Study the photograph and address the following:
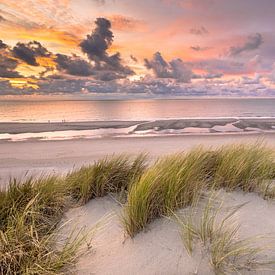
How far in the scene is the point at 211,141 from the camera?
16391mm

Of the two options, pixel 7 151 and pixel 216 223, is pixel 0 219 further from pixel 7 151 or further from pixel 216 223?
pixel 7 151

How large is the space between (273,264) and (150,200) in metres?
1.38

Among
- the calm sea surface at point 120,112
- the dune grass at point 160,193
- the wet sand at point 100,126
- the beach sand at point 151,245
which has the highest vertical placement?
the dune grass at point 160,193

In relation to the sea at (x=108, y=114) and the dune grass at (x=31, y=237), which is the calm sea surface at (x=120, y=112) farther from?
the dune grass at (x=31, y=237)

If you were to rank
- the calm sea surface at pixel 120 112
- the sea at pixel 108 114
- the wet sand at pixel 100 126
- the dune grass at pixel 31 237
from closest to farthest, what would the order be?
the dune grass at pixel 31 237 < the sea at pixel 108 114 < the wet sand at pixel 100 126 < the calm sea surface at pixel 120 112

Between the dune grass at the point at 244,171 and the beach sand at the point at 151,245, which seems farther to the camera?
the dune grass at the point at 244,171

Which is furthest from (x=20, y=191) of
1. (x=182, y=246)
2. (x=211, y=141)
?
(x=211, y=141)

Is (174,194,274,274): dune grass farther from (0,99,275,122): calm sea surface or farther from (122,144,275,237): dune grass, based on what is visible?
(0,99,275,122): calm sea surface

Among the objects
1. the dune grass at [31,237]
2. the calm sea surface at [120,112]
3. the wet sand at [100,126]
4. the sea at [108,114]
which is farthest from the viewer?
the calm sea surface at [120,112]

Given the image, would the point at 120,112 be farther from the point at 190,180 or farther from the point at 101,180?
the point at 190,180

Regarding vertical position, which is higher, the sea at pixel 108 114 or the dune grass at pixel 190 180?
the dune grass at pixel 190 180

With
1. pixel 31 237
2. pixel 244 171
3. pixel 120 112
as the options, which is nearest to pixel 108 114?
pixel 120 112

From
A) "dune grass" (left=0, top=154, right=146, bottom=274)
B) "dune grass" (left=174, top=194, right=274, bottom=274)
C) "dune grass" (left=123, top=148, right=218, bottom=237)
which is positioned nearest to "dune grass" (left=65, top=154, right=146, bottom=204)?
"dune grass" (left=0, top=154, right=146, bottom=274)

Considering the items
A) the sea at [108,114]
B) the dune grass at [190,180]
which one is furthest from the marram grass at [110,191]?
the sea at [108,114]
